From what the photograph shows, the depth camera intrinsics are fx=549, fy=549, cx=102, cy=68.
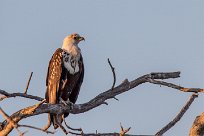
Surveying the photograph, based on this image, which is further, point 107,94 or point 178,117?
point 107,94

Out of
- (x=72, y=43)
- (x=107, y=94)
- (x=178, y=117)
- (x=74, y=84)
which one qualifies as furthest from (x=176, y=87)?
(x=72, y=43)

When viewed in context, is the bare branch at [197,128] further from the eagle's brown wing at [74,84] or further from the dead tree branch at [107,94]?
the eagle's brown wing at [74,84]

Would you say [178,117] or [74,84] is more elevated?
[74,84]

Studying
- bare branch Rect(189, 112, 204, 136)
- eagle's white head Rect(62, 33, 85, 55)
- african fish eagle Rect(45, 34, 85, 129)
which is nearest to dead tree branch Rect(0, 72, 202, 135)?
bare branch Rect(189, 112, 204, 136)

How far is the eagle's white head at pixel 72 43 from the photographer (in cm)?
1089

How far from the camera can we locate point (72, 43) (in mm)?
11273

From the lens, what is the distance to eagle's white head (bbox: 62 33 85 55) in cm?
1089

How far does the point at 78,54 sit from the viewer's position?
35.5 ft

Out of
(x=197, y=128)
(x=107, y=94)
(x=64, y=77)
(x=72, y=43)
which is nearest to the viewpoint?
(x=197, y=128)

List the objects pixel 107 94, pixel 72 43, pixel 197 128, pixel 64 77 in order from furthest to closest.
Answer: pixel 72 43, pixel 64 77, pixel 107 94, pixel 197 128

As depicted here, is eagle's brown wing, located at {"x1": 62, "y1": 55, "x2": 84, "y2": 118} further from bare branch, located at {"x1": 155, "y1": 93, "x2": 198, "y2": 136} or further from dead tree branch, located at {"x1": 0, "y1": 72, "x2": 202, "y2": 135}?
bare branch, located at {"x1": 155, "y1": 93, "x2": 198, "y2": 136}

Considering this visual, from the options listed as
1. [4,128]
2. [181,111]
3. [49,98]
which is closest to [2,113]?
[4,128]

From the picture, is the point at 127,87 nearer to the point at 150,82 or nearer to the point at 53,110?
the point at 150,82

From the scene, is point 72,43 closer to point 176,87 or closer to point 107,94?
point 107,94
